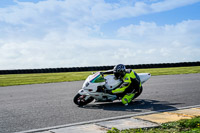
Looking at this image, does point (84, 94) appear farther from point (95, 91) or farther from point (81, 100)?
point (95, 91)

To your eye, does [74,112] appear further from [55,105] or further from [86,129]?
[86,129]

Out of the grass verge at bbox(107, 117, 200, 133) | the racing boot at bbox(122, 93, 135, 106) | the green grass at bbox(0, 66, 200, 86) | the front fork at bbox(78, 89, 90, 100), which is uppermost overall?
the green grass at bbox(0, 66, 200, 86)

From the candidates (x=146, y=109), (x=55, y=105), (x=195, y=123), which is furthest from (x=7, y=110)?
(x=195, y=123)

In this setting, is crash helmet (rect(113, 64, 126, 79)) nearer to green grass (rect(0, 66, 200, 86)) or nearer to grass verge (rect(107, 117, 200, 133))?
grass verge (rect(107, 117, 200, 133))

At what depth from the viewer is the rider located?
8.59 meters

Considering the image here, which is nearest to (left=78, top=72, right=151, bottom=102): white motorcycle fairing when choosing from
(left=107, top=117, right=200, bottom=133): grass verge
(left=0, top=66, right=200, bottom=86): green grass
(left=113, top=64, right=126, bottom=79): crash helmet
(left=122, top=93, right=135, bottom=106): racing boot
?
(left=113, top=64, right=126, bottom=79): crash helmet

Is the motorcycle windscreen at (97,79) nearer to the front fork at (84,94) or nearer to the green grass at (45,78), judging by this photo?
the front fork at (84,94)

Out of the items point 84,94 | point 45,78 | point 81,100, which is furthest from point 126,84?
point 45,78

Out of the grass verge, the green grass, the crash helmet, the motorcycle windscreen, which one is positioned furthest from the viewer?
the green grass

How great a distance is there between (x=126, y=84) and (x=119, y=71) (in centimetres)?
47

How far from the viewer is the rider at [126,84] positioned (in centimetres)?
859

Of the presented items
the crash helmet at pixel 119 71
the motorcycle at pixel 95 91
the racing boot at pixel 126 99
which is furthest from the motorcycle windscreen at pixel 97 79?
the racing boot at pixel 126 99

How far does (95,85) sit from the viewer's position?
8367 millimetres

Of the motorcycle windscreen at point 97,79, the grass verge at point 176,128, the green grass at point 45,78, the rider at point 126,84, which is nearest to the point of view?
the grass verge at point 176,128
